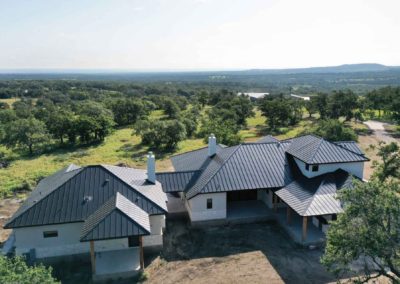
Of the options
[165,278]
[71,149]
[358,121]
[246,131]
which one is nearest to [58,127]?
[71,149]

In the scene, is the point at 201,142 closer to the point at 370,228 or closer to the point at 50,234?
the point at 50,234

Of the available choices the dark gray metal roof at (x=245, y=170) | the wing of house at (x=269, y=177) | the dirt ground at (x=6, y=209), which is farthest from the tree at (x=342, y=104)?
the dirt ground at (x=6, y=209)

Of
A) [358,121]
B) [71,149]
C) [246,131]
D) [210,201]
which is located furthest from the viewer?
[358,121]

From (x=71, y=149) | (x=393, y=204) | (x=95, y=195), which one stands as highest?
(x=393, y=204)

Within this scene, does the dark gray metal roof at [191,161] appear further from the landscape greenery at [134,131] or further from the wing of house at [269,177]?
the landscape greenery at [134,131]

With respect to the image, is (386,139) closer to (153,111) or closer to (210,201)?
(210,201)

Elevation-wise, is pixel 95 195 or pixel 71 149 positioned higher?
pixel 95 195

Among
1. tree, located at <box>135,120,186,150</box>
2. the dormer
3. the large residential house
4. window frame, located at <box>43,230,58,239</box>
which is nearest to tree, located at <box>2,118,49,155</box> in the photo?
tree, located at <box>135,120,186,150</box>
